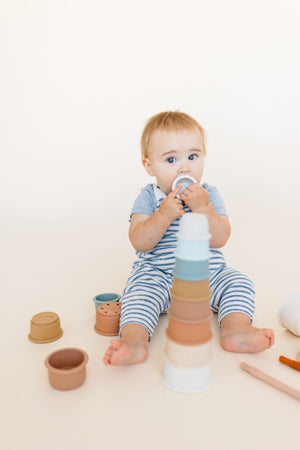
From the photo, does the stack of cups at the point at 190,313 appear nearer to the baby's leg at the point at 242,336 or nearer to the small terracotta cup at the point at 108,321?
the baby's leg at the point at 242,336

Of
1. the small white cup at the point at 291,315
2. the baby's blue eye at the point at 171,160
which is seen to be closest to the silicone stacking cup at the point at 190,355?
the small white cup at the point at 291,315

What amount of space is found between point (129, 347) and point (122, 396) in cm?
13

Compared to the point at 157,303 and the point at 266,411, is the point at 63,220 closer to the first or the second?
the point at 157,303

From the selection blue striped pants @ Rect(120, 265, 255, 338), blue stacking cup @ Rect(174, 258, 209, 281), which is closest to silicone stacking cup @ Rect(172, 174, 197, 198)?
blue striped pants @ Rect(120, 265, 255, 338)

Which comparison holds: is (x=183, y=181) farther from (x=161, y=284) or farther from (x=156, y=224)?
(x=161, y=284)

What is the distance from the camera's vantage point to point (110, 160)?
9.34ft

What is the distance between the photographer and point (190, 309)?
1.02m

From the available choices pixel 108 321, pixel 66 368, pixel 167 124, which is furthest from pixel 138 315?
pixel 167 124

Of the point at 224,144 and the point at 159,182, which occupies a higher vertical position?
the point at 224,144

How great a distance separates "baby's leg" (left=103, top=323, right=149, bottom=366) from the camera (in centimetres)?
110

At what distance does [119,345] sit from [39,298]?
1.93 feet

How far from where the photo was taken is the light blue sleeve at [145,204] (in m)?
1.47

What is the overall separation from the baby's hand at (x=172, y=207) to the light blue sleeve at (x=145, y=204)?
15cm

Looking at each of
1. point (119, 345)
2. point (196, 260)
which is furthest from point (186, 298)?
point (119, 345)
